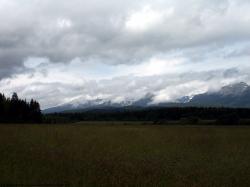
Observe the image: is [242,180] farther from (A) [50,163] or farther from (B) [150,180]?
(A) [50,163]

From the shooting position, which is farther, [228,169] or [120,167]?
[228,169]

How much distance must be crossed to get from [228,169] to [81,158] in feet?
23.6

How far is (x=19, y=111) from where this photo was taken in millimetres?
111000

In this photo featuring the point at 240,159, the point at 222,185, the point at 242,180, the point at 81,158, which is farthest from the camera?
the point at 240,159

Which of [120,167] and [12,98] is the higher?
[12,98]

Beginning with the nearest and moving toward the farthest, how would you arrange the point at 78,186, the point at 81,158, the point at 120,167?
the point at 78,186, the point at 120,167, the point at 81,158

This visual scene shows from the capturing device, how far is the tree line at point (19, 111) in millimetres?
108250

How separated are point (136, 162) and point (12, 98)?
330 feet

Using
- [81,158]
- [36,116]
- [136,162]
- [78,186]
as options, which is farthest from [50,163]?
[36,116]

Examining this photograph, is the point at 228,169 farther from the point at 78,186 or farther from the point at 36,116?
the point at 36,116

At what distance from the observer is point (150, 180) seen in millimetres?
15414

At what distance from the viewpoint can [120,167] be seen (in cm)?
1833

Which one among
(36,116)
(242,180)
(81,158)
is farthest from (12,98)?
(242,180)

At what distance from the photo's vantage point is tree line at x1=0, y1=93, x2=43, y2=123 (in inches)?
4262
